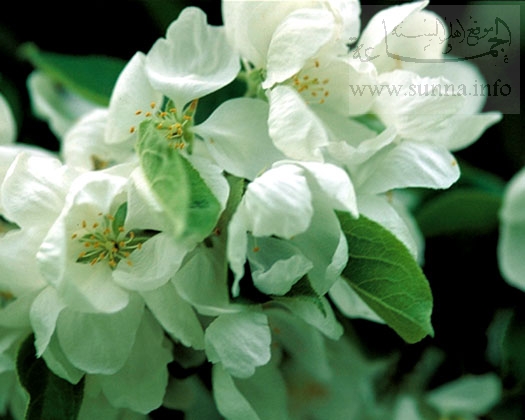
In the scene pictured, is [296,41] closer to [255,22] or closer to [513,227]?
[255,22]

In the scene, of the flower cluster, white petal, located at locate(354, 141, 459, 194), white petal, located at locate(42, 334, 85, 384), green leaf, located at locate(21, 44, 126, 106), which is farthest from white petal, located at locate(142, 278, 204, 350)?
green leaf, located at locate(21, 44, 126, 106)

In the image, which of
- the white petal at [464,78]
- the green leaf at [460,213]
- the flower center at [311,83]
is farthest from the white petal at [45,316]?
the green leaf at [460,213]

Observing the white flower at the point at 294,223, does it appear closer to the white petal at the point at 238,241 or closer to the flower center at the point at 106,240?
the white petal at the point at 238,241

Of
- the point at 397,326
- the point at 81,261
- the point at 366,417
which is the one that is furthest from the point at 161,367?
the point at 366,417

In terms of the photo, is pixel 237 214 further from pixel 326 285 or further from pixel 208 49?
pixel 208 49

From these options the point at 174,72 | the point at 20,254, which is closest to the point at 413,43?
the point at 174,72

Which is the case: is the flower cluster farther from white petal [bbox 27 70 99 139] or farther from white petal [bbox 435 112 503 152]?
white petal [bbox 27 70 99 139]
